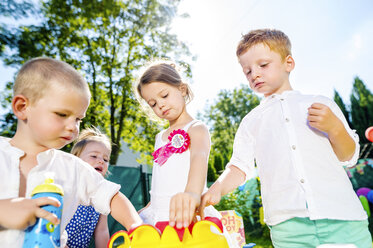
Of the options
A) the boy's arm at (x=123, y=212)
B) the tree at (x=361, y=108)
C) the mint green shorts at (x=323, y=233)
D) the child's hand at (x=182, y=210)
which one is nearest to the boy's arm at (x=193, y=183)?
the child's hand at (x=182, y=210)

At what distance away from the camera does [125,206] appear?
4.58 ft

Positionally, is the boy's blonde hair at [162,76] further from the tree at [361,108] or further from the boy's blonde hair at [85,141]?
the tree at [361,108]

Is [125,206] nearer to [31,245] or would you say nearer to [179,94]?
[31,245]

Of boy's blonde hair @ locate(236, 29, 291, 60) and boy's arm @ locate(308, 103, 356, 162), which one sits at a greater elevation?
boy's blonde hair @ locate(236, 29, 291, 60)

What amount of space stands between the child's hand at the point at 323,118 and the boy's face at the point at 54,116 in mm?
1208

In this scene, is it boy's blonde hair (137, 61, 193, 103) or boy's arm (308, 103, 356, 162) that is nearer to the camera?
boy's arm (308, 103, 356, 162)

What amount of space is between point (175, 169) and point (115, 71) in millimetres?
10061

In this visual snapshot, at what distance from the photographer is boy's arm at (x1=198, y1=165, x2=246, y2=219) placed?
1390 millimetres

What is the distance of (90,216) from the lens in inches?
105

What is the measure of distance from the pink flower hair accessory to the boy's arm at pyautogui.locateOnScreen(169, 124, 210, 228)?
0.14 feet

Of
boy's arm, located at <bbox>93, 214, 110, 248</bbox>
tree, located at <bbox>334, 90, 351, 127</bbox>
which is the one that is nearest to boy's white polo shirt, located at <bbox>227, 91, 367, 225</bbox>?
boy's arm, located at <bbox>93, 214, 110, 248</bbox>

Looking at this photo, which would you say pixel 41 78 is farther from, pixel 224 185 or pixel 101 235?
pixel 101 235

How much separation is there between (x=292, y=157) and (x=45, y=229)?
1319 mm

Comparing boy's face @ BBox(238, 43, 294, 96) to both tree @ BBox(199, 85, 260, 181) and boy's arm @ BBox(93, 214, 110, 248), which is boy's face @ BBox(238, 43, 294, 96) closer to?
boy's arm @ BBox(93, 214, 110, 248)
